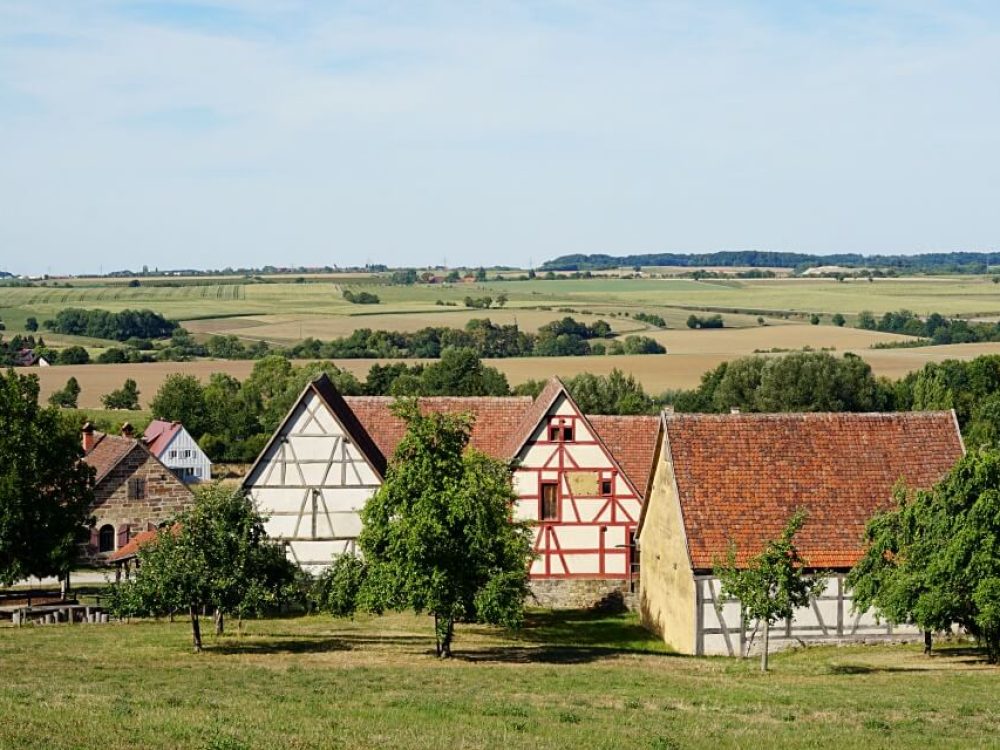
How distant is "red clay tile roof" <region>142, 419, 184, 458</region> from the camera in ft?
295

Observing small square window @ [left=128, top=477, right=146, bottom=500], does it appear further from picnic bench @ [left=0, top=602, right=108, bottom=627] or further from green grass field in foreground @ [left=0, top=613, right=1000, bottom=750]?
green grass field in foreground @ [left=0, top=613, right=1000, bottom=750]

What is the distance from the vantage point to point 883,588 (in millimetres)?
37375

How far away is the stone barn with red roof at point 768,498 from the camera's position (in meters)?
41.5

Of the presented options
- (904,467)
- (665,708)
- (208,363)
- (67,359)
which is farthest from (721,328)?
(665,708)

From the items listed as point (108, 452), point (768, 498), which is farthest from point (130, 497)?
point (768, 498)

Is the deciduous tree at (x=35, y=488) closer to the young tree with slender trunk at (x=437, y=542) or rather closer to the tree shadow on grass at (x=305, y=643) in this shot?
the tree shadow on grass at (x=305, y=643)

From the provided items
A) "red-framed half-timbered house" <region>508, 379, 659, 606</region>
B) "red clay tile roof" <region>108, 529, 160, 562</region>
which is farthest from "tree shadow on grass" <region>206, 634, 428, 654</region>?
"red clay tile roof" <region>108, 529, 160, 562</region>

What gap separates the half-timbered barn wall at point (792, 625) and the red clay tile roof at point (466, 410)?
46.5 feet

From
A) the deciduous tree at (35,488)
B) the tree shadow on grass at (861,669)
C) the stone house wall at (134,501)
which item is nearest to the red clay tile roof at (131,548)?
the stone house wall at (134,501)

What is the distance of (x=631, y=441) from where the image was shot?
5372cm

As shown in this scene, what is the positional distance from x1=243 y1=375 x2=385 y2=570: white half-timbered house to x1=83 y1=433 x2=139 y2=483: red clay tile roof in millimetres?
19262

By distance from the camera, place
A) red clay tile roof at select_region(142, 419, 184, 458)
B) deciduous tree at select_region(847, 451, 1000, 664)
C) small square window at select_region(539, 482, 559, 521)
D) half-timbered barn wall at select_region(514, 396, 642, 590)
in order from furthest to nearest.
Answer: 1. red clay tile roof at select_region(142, 419, 184, 458)
2. small square window at select_region(539, 482, 559, 521)
3. half-timbered barn wall at select_region(514, 396, 642, 590)
4. deciduous tree at select_region(847, 451, 1000, 664)

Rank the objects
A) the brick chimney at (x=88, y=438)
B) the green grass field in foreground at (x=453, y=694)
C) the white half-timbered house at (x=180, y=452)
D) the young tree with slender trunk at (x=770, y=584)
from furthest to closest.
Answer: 1. the white half-timbered house at (x=180, y=452)
2. the brick chimney at (x=88, y=438)
3. the young tree with slender trunk at (x=770, y=584)
4. the green grass field in foreground at (x=453, y=694)

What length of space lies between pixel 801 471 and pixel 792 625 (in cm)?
490
